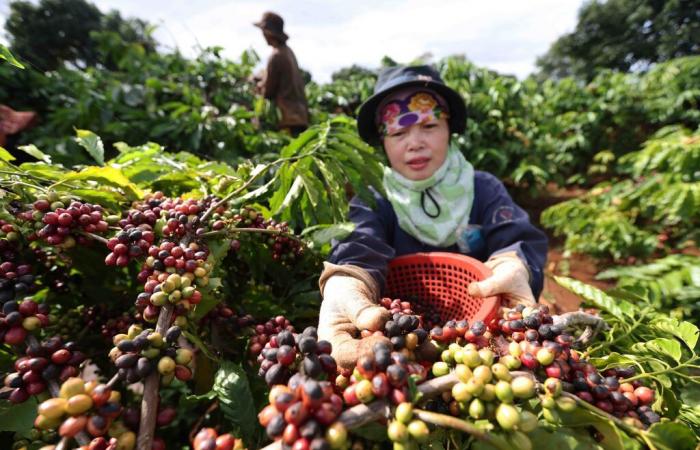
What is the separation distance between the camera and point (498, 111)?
18.6ft

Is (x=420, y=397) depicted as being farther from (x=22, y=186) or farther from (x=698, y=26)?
(x=698, y=26)

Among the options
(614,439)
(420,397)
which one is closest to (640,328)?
(614,439)

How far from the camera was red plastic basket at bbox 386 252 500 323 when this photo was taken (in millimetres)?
1401

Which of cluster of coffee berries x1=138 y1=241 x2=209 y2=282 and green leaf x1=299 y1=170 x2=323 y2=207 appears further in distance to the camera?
green leaf x1=299 y1=170 x2=323 y2=207

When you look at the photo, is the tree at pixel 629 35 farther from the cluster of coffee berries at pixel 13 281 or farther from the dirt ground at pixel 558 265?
the cluster of coffee berries at pixel 13 281

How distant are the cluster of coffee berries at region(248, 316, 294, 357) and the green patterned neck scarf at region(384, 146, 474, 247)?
33.5 inches

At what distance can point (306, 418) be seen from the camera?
0.46 metres

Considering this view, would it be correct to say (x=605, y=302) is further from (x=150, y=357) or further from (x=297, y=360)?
(x=150, y=357)

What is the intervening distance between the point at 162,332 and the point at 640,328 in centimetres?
132

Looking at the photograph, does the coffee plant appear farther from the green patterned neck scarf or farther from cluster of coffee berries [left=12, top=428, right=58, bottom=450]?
the green patterned neck scarf

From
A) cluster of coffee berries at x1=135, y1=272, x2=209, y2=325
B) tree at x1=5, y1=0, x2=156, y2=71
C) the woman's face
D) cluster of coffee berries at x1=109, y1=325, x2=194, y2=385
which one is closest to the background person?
the woman's face

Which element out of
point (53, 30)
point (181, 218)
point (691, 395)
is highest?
point (53, 30)

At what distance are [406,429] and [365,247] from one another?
2.93 feet

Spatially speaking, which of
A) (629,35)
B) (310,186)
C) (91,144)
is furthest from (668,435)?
(629,35)
